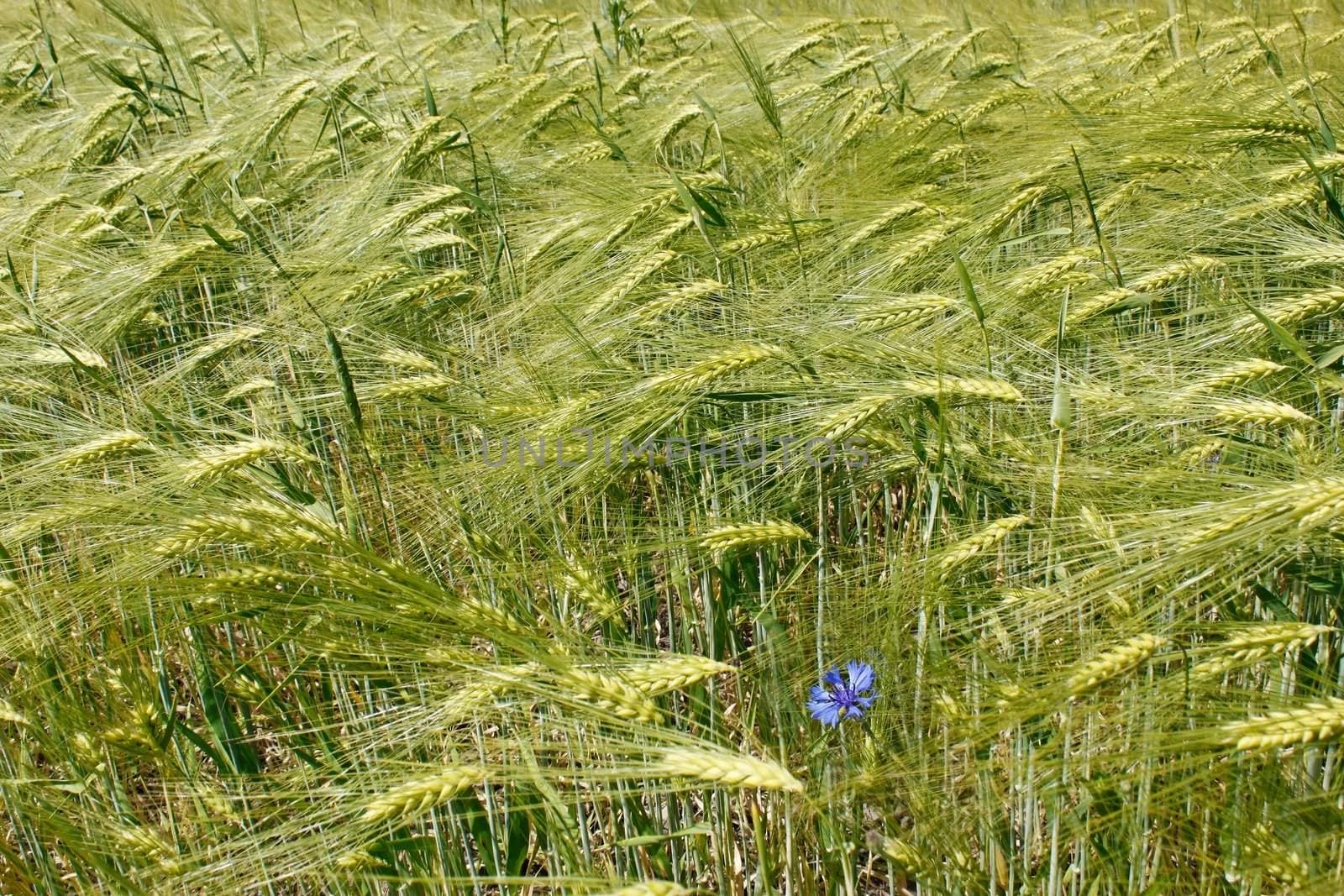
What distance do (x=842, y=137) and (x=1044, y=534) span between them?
1.57 metres

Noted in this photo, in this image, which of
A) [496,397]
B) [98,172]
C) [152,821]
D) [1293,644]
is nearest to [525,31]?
[98,172]

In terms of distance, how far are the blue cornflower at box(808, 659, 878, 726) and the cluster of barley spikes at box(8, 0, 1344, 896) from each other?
0.03 m

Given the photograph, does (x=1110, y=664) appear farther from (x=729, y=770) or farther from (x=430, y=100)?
(x=430, y=100)

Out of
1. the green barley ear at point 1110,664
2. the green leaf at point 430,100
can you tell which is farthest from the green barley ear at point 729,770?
the green leaf at point 430,100

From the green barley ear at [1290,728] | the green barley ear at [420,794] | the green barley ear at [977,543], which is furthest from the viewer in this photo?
the green barley ear at [977,543]

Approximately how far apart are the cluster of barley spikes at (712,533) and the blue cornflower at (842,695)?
28mm

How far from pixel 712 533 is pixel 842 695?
26 cm

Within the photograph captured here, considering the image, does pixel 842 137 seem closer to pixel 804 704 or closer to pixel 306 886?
pixel 804 704

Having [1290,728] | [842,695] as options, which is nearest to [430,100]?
[842,695]

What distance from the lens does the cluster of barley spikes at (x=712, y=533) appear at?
0.97 metres

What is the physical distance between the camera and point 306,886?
1479mm

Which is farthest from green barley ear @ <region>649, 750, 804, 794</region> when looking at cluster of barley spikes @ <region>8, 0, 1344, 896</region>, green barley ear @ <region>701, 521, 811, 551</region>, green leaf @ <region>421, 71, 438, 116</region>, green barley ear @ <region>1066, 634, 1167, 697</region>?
green leaf @ <region>421, 71, 438, 116</region>

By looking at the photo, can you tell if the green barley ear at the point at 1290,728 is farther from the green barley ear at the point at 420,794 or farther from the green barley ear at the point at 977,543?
the green barley ear at the point at 420,794

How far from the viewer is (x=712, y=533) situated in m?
1.22
